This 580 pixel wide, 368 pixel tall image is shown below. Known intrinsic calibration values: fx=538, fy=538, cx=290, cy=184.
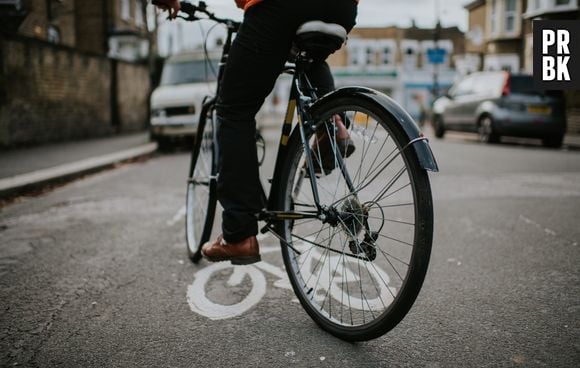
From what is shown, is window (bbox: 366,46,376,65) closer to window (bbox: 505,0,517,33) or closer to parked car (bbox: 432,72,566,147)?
window (bbox: 505,0,517,33)

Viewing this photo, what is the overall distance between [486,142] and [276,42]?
41.5 feet

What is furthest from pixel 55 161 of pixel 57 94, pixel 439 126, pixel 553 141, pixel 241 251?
pixel 439 126

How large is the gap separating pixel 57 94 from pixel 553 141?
1229 centimetres

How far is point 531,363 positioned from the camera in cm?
208

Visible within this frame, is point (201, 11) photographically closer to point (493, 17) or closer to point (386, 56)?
point (493, 17)

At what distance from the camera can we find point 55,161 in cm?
943

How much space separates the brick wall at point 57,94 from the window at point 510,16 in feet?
63.4

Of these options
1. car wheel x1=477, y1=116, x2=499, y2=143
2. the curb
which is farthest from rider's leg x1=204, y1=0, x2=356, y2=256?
car wheel x1=477, y1=116, x2=499, y2=143

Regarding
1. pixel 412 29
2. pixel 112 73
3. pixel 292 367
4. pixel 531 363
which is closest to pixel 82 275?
pixel 292 367

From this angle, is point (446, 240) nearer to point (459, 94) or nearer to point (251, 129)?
point (251, 129)

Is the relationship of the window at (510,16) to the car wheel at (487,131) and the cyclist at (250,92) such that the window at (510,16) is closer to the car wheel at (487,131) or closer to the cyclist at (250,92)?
the car wheel at (487,131)

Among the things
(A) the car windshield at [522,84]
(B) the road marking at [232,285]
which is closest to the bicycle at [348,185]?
(B) the road marking at [232,285]

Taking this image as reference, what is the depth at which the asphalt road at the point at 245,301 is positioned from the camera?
2207 mm

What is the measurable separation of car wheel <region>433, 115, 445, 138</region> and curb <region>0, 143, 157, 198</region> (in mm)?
9552
